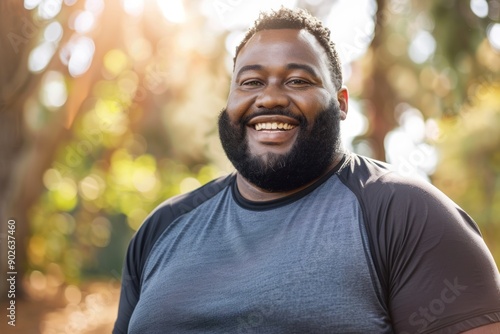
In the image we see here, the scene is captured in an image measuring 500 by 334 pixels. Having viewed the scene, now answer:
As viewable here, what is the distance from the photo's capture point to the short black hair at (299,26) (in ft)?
7.76

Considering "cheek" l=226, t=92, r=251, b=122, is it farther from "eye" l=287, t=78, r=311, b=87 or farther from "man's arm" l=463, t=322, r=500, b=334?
"man's arm" l=463, t=322, r=500, b=334

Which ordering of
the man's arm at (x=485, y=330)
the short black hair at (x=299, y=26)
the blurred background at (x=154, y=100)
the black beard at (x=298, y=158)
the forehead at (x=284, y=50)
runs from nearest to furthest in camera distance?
the man's arm at (x=485, y=330) → the black beard at (x=298, y=158) → the forehead at (x=284, y=50) → the short black hair at (x=299, y=26) → the blurred background at (x=154, y=100)

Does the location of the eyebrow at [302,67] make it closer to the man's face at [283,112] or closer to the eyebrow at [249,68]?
the man's face at [283,112]

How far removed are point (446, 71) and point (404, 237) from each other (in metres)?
8.89

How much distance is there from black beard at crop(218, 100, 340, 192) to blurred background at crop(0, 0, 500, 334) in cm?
542

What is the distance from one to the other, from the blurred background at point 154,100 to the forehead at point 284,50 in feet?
17.7

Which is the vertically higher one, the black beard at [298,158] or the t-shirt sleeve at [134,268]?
the black beard at [298,158]

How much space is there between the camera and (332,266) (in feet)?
5.85

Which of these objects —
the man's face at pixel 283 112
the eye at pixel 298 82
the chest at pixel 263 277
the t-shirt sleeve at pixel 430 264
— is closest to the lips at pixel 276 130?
the man's face at pixel 283 112

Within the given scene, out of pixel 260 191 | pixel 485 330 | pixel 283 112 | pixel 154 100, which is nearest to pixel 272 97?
pixel 283 112

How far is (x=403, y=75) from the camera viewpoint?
10469 mm

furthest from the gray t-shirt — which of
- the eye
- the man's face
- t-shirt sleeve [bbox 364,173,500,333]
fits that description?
the eye

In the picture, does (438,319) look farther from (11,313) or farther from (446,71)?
(446,71)

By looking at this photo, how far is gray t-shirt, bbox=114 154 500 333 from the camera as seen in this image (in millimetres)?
1663
